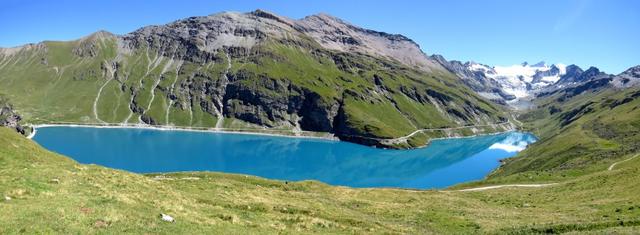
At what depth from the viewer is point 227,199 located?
147 ft

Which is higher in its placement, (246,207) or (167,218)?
(167,218)

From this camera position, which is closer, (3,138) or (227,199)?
(227,199)

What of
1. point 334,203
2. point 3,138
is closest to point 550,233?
point 334,203

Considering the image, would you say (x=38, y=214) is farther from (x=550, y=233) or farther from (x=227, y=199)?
(x=550, y=233)

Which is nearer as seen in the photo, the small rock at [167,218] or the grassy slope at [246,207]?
the grassy slope at [246,207]

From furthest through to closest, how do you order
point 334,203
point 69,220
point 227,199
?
point 334,203 < point 227,199 < point 69,220

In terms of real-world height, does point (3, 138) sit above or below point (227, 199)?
above

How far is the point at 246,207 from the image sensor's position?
4116cm

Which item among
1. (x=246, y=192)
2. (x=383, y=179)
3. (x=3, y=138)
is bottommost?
(x=383, y=179)

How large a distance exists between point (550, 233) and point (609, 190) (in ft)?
116

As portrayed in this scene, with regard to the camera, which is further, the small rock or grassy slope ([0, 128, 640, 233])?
the small rock

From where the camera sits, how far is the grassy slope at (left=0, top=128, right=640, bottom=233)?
2711 cm

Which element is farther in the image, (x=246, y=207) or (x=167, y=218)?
(x=246, y=207)

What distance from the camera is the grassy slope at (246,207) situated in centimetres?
2711
